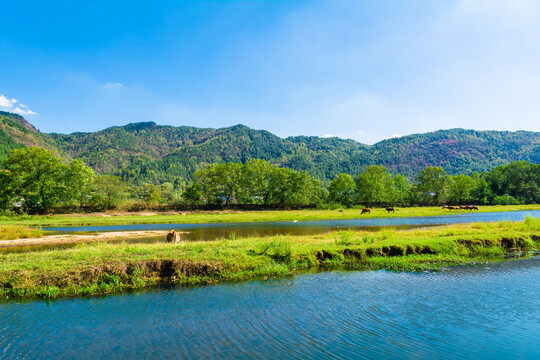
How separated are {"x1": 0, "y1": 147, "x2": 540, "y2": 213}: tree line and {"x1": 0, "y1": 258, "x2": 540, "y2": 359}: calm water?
6982 cm

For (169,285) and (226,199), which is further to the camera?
(226,199)

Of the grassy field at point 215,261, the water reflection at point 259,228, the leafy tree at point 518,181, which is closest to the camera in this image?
the grassy field at point 215,261

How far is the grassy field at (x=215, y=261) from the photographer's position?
1287 cm

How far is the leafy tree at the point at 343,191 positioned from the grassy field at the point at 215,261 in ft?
231

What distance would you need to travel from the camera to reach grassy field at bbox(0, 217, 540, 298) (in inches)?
507

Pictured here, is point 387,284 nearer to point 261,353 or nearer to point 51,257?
point 261,353

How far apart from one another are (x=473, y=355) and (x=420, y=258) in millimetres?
10881

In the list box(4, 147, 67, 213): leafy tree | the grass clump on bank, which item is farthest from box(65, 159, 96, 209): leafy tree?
the grass clump on bank

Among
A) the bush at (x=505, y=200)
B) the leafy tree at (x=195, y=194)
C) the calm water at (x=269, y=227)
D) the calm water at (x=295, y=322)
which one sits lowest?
the calm water at (x=269, y=227)

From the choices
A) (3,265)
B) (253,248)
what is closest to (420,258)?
(253,248)

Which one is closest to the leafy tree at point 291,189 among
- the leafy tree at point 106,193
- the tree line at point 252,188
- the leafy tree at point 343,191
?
the tree line at point 252,188

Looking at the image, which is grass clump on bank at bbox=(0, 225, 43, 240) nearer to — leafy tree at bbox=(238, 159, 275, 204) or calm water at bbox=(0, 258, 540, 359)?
calm water at bbox=(0, 258, 540, 359)

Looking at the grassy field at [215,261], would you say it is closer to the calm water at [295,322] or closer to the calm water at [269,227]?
the calm water at [295,322]

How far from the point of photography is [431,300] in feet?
35.4
